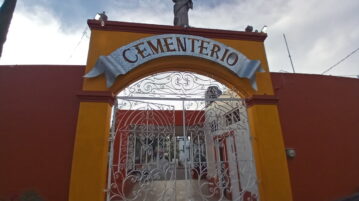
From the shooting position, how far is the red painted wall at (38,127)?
9.82 feet

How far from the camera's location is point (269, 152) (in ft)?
11.2

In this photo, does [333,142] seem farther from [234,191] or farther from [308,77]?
[234,191]

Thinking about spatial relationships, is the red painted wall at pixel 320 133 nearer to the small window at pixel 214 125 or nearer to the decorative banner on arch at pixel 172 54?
the decorative banner on arch at pixel 172 54

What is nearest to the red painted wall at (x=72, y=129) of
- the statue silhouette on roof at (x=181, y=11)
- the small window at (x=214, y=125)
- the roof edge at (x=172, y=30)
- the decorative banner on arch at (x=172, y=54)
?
the decorative banner on arch at (x=172, y=54)

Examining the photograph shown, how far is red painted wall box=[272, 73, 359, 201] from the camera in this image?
376 cm

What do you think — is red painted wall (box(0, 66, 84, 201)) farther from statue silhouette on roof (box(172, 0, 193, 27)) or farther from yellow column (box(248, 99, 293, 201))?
yellow column (box(248, 99, 293, 201))

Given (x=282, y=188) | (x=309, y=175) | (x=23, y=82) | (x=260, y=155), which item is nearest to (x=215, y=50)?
(x=260, y=155)

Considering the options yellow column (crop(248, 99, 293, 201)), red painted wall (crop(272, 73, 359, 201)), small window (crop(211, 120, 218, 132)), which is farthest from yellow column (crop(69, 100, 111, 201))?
red painted wall (crop(272, 73, 359, 201))

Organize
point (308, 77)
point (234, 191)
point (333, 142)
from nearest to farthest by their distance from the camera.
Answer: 1. point (333, 142)
2. point (308, 77)
3. point (234, 191)

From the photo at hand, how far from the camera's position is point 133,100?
3.52 m

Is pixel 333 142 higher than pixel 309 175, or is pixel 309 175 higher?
pixel 333 142

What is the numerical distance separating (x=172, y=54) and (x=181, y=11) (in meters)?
1.29

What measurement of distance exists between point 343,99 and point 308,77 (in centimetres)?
92

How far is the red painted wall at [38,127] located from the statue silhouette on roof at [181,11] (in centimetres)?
214
